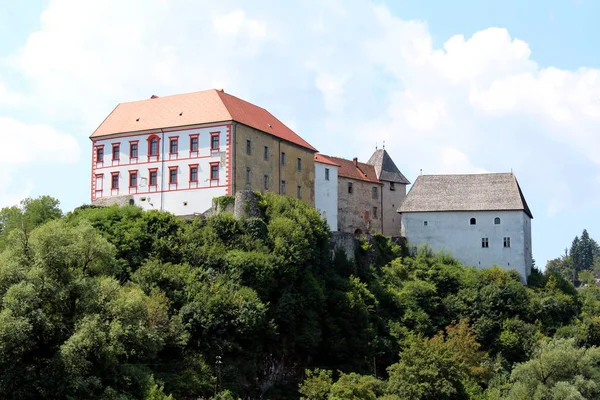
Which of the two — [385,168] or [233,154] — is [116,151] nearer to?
[233,154]

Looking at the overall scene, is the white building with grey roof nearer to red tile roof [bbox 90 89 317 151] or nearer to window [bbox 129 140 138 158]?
red tile roof [bbox 90 89 317 151]

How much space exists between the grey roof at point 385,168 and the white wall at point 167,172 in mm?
23072

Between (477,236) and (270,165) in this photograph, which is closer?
(270,165)

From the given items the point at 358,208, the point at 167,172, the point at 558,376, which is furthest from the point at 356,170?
the point at 558,376

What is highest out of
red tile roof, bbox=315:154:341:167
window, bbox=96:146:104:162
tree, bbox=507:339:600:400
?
red tile roof, bbox=315:154:341:167

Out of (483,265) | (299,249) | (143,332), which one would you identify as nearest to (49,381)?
(143,332)

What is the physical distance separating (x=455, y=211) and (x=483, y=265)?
4784 mm

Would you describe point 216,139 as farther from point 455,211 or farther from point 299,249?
point 455,211

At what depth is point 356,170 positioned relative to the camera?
80.2 meters

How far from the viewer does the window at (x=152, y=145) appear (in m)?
64.8

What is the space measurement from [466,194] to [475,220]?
8.87ft

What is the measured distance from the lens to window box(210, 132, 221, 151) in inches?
2472

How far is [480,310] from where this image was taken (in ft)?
221

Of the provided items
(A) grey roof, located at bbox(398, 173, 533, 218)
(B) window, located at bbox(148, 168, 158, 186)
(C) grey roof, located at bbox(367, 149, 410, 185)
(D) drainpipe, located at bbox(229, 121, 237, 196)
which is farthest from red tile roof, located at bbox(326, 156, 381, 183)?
(B) window, located at bbox(148, 168, 158, 186)
